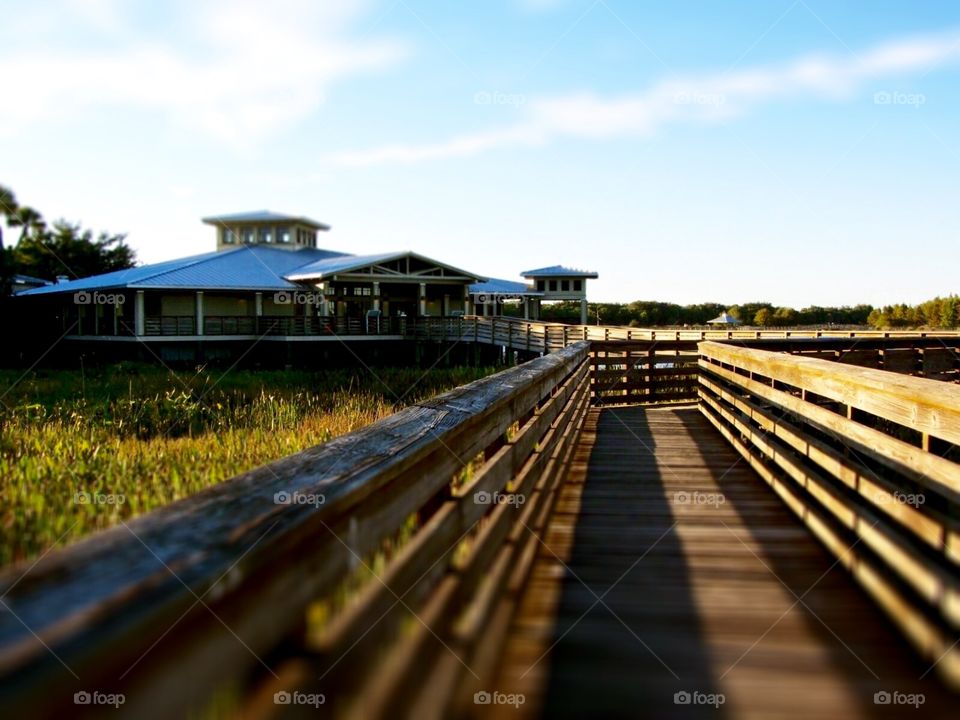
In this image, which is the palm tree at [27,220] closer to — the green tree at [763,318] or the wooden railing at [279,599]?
the wooden railing at [279,599]

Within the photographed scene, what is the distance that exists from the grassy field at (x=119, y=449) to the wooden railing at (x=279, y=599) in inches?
110

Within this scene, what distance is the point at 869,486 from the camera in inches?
161

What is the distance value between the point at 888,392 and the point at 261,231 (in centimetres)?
4520

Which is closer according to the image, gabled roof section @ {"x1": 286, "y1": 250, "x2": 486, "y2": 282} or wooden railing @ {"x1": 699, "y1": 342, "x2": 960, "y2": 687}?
wooden railing @ {"x1": 699, "y1": 342, "x2": 960, "y2": 687}

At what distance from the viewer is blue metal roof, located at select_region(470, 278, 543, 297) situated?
4384cm

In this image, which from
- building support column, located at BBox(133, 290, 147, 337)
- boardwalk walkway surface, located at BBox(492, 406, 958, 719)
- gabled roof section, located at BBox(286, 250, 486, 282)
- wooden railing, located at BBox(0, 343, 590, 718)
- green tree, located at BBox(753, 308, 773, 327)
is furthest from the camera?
green tree, located at BBox(753, 308, 773, 327)

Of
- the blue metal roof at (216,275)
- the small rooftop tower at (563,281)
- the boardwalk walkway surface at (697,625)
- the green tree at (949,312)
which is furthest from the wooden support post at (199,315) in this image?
the green tree at (949,312)

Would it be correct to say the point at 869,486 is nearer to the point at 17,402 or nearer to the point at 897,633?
the point at 897,633

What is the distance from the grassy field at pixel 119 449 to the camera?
193 inches

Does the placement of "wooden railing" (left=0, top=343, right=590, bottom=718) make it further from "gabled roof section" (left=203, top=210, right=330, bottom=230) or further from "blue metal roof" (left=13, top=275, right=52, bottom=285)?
"blue metal roof" (left=13, top=275, right=52, bottom=285)

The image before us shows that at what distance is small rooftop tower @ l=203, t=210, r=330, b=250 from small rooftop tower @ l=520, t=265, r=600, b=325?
53.1ft

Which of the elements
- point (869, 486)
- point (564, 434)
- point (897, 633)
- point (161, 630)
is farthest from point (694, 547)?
point (161, 630)

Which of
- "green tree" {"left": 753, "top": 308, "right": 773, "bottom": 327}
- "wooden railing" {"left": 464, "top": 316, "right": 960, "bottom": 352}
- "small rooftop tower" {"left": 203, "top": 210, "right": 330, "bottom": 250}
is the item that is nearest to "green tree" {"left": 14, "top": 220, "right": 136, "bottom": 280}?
"small rooftop tower" {"left": 203, "top": 210, "right": 330, "bottom": 250}

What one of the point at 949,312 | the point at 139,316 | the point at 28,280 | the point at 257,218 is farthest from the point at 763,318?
the point at 28,280
